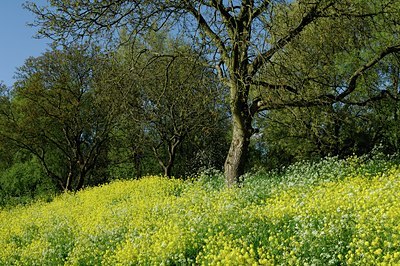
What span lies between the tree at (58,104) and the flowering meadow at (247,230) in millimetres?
13244

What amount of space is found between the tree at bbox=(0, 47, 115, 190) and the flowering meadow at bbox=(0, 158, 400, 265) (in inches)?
521

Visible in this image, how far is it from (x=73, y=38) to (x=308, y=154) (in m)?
16.6

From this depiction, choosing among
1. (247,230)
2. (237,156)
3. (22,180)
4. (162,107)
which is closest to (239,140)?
(237,156)

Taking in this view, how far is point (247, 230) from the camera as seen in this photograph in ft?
25.8

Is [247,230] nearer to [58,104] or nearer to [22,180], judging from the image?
[58,104]

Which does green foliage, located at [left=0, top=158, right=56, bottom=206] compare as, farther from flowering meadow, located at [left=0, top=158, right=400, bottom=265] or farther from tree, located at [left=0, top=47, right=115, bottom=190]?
flowering meadow, located at [left=0, top=158, right=400, bottom=265]

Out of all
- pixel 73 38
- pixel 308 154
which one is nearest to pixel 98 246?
pixel 73 38

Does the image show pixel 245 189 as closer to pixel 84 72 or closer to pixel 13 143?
pixel 84 72

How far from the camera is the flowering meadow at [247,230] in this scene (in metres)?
6.14

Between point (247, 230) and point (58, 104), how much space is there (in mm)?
21638

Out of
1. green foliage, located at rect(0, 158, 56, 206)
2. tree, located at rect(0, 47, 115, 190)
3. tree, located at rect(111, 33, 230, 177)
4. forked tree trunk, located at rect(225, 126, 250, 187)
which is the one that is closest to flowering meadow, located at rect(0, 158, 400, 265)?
forked tree trunk, located at rect(225, 126, 250, 187)

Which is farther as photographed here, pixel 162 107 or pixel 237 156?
pixel 162 107

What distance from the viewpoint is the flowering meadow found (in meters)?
6.14

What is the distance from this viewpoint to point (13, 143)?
92.0 ft
